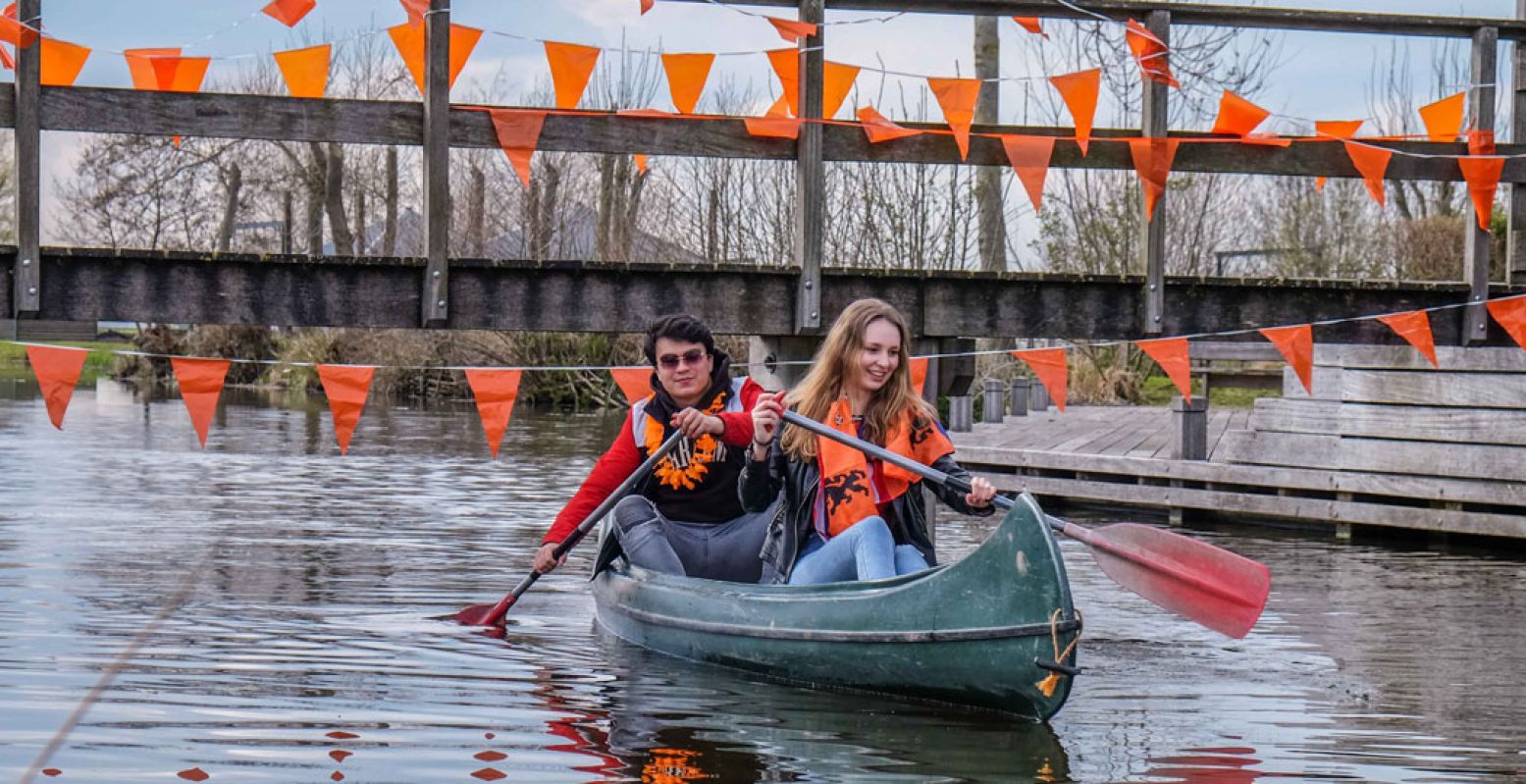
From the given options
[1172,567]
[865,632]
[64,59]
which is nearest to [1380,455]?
[1172,567]

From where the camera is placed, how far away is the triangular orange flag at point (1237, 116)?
29.7 ft

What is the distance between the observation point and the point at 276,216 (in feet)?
→ 108

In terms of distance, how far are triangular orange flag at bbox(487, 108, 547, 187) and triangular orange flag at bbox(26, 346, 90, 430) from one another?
7.02ft

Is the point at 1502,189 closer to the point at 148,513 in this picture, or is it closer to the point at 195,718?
the point at 148,513

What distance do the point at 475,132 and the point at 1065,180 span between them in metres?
15.1

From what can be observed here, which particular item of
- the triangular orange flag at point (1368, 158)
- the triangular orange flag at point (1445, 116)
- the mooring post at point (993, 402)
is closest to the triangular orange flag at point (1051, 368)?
the triangular orange flag at point (1368, 158)

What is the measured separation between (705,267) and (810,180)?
2.17ft

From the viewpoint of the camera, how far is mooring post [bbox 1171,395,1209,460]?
478 inches

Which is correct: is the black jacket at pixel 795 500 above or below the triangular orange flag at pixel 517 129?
below

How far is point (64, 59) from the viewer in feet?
28.2

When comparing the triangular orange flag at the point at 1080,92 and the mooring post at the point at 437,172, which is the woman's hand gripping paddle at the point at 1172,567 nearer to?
the mooring post at the point at 437,172

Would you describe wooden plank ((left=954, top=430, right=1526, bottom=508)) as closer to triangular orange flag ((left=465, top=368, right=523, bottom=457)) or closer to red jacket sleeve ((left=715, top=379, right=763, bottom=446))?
triangular orange flag ((left=465, top=368, right=523, bottom=457))

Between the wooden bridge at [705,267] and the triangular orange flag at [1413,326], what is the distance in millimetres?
117

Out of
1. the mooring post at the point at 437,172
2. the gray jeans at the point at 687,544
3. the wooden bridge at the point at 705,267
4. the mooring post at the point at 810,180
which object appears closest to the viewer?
the gray jeans at the point at 687,544
